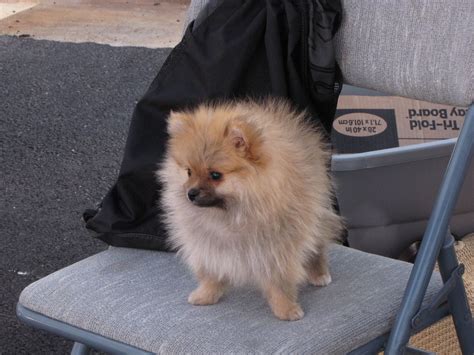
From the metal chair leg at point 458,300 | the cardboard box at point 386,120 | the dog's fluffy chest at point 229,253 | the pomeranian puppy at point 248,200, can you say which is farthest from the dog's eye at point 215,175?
the cardboard box at point 386,120

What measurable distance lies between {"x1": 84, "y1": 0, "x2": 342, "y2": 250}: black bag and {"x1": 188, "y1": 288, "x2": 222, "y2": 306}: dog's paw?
10.3 inches

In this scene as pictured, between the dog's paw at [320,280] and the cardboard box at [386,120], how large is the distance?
1162mm

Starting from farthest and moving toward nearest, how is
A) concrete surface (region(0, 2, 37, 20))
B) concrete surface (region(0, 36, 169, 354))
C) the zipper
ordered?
concrete surface (region(0, 2, 37, 20))
concrete surface (region(0, 36, 169, 354))
the zipper

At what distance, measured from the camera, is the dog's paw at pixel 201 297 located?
1.67 metres

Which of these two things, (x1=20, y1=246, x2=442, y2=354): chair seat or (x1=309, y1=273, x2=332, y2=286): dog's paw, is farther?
(x1=309, y1=273, x2=332, y2=286): dog's paw

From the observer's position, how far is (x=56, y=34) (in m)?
5.43

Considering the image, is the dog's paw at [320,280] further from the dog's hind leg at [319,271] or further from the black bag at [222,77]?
the black bag at [222,77]

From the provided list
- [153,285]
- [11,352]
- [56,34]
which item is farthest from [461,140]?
[56,34]

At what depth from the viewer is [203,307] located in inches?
65.2

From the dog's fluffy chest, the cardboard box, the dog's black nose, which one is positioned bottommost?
the cardboard box

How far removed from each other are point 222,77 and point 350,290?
21.9 inches

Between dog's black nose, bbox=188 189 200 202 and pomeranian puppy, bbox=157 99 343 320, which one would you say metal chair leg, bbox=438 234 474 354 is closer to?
pomeranian puppy, bbox=157 99 343 320

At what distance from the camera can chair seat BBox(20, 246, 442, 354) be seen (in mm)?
1513

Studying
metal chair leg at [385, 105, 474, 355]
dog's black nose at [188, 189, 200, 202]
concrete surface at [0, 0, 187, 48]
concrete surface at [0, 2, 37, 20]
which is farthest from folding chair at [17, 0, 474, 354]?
concrete surface at [0, 2, 37, 20]
